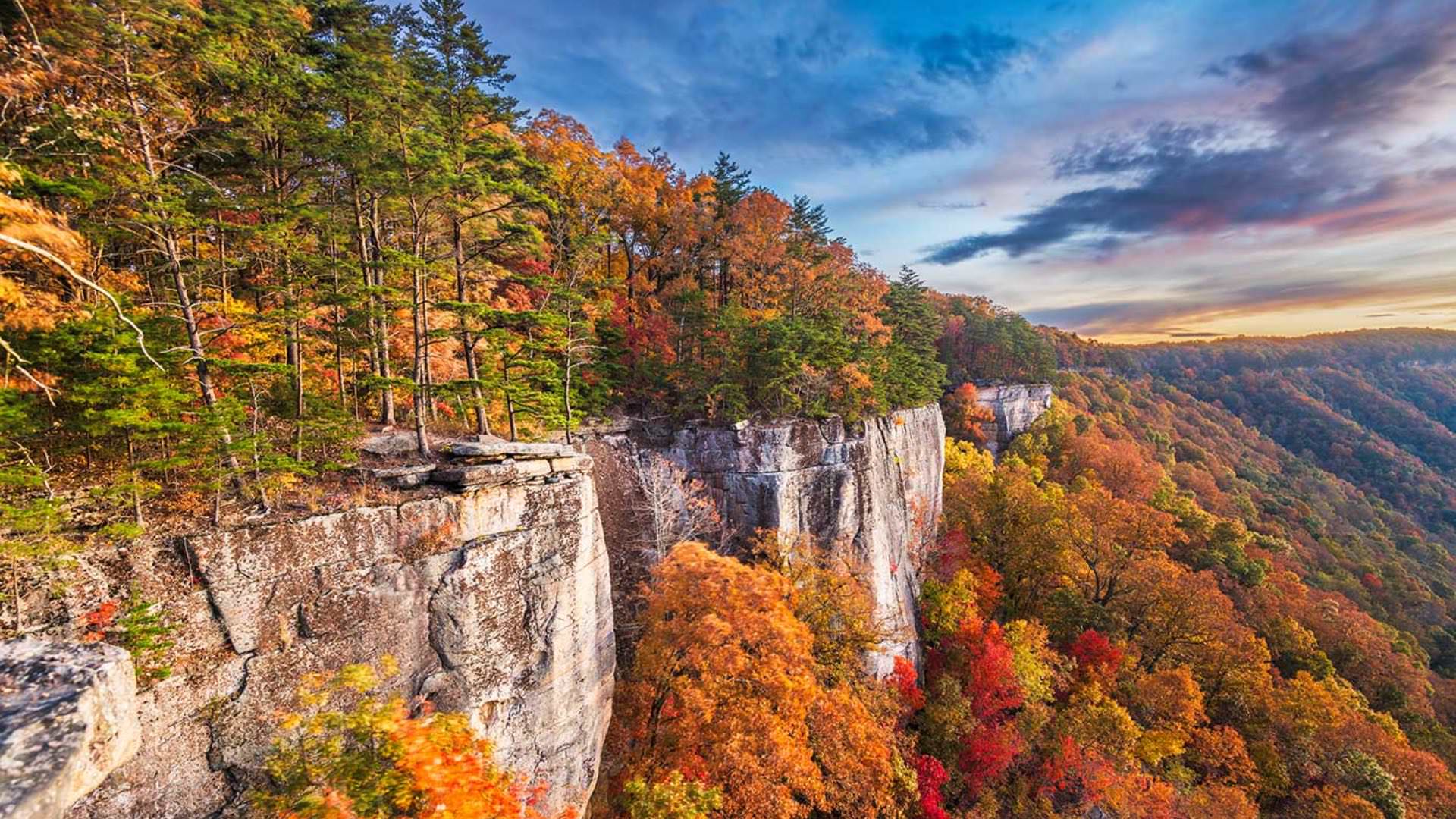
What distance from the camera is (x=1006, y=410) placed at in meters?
49.4

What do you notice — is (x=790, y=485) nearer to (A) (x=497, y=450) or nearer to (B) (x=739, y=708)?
(B) (x=739, y=708)

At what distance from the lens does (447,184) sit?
10.9 meters

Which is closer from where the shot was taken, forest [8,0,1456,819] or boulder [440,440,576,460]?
forest [8,0,1456,819]

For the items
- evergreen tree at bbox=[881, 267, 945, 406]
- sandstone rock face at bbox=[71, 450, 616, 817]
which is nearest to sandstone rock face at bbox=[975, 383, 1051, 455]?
evergreen tree at bbox=[881, 267, 945, 406]

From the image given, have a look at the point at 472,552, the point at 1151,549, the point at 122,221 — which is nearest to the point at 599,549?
the point at 472,552

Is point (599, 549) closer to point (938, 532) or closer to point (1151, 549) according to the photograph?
point (938, 532)

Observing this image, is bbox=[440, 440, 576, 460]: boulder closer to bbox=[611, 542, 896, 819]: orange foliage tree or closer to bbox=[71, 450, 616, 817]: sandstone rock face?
bbox=[71, 450, 616, 817]: sandstone rock face

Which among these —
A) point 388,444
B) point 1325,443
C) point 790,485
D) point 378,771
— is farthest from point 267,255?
point 1325,443

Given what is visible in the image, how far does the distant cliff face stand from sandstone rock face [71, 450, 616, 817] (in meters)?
5.44

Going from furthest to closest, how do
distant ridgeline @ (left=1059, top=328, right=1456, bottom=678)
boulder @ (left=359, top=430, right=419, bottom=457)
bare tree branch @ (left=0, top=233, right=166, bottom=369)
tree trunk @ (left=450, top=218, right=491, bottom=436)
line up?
distant ridgeline @ (left=1059, top=328, right=1456, bottom=678) < tree trunk @ (left=450, top=218, right=491, bottom=436) < boulder @ (left=359, top=430, right=419, bottom=457) < bare tree branch @ (left=0, top=233, right=166, bottom=369)

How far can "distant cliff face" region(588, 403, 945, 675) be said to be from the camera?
1938cm

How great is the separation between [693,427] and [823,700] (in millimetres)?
10854

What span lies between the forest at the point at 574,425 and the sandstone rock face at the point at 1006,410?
7.87 m

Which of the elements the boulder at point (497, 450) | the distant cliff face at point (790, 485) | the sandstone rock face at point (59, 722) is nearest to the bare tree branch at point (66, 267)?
the sandstone rock face at point (59, 722)
